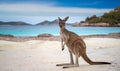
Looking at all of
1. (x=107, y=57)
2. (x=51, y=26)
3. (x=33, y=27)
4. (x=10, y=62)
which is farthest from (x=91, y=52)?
(x=10, y=62)

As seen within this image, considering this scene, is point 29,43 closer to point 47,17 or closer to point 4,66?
point 47,17

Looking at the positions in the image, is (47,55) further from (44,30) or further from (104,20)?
(104,20)

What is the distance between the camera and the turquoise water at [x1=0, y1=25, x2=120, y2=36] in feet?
12.5

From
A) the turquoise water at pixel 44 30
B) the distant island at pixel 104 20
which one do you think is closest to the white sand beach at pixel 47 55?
the turquoise water at pixel 44 30

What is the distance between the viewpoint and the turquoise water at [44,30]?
382 centimetres

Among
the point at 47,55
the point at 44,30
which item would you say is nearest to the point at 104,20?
the point at 44,30

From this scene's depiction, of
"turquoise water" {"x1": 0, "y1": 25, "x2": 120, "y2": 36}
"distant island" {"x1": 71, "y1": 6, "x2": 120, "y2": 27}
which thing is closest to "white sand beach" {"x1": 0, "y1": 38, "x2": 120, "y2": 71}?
"turquoise water" {"x1": 0, "y1": 25, "x2": 120, "y2": 36}

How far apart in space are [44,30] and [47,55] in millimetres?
800

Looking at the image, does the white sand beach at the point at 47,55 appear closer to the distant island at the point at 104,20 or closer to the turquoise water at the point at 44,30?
the turquoise water at the point at 44,30

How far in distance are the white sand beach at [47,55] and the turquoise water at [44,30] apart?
150 millimetres

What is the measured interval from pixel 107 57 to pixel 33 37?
1.49m

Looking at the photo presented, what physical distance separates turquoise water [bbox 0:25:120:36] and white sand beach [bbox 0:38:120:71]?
150 millimetres

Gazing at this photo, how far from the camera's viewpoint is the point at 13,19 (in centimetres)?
382

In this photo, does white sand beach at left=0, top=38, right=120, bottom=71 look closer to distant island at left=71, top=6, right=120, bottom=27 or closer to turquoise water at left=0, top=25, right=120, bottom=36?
turquoise water at left=0, top=25, right=120, bottom=36
